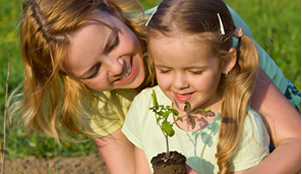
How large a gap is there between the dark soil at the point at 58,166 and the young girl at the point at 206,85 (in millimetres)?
980

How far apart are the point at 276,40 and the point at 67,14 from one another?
3029 mm

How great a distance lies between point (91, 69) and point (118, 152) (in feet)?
2.60

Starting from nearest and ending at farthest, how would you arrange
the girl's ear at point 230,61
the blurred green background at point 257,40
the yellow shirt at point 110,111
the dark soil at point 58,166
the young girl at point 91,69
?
the girl's ear at point 230,61 → the young girl at point 91,69 → the yellow shirt at point 110,111 → the dark soil at point 58,166 → the blurred green background at point 257,40

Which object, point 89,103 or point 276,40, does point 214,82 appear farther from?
point 276,40

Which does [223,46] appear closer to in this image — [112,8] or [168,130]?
[168,130]

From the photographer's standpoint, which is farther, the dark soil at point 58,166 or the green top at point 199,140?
the dark soil at point 58,166

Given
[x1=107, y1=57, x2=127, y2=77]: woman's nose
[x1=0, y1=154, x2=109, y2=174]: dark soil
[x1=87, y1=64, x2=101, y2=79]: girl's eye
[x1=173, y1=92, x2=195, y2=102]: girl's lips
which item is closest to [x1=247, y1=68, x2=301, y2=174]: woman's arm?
[x1=173, y1=92, x2=195, y2=102]: girl's lips

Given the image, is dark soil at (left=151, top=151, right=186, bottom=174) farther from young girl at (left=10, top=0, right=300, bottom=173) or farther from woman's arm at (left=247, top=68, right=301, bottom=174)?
young girl at (left=10, top=0, right=300, bottom=173)

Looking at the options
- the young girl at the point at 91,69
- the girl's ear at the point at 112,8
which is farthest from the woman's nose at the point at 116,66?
the girl's ear at the point at 112,8

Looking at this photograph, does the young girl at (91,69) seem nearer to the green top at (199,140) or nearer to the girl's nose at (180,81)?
the green top at (199,140)

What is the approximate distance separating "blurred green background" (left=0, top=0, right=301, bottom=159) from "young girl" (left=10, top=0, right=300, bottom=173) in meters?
0.39

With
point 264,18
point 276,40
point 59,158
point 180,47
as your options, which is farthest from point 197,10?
point 264,18

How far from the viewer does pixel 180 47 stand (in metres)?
1.77

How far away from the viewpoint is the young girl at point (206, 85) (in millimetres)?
1795
